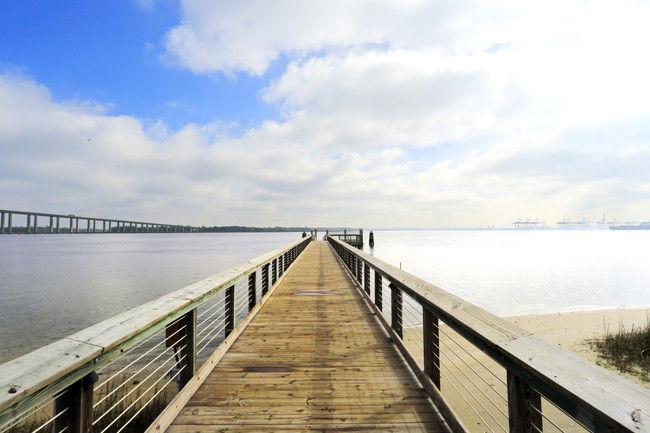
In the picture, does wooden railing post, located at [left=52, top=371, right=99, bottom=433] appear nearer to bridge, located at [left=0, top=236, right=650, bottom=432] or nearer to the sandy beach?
bridge, located at [left=0, top=236, right=650, bottom=432]

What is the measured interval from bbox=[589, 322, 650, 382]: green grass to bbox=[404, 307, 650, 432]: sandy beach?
0.72ft

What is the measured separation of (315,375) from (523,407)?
2.11 m

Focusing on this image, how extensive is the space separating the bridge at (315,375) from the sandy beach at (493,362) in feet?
0.36

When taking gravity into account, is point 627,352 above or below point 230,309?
below

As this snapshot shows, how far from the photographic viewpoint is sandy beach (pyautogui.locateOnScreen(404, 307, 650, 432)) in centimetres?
514

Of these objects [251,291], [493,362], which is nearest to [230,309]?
[251,291]

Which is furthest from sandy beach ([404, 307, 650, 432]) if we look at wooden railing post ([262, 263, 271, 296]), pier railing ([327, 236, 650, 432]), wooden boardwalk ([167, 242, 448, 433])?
wooden railing post ([262, 263, 271, 296])

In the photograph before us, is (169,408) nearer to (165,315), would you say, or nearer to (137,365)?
(165,315)

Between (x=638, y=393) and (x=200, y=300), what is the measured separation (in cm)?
270

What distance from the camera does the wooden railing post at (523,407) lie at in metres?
1.40

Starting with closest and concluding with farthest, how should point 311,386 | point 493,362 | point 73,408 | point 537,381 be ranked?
point 537,381 → point 73,408 → point 311,386 → point 493,362

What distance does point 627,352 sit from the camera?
764 cm

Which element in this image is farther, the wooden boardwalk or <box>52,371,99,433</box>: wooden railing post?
the wooden boardwalk

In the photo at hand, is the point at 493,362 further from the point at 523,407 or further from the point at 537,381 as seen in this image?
the point at 537,381
